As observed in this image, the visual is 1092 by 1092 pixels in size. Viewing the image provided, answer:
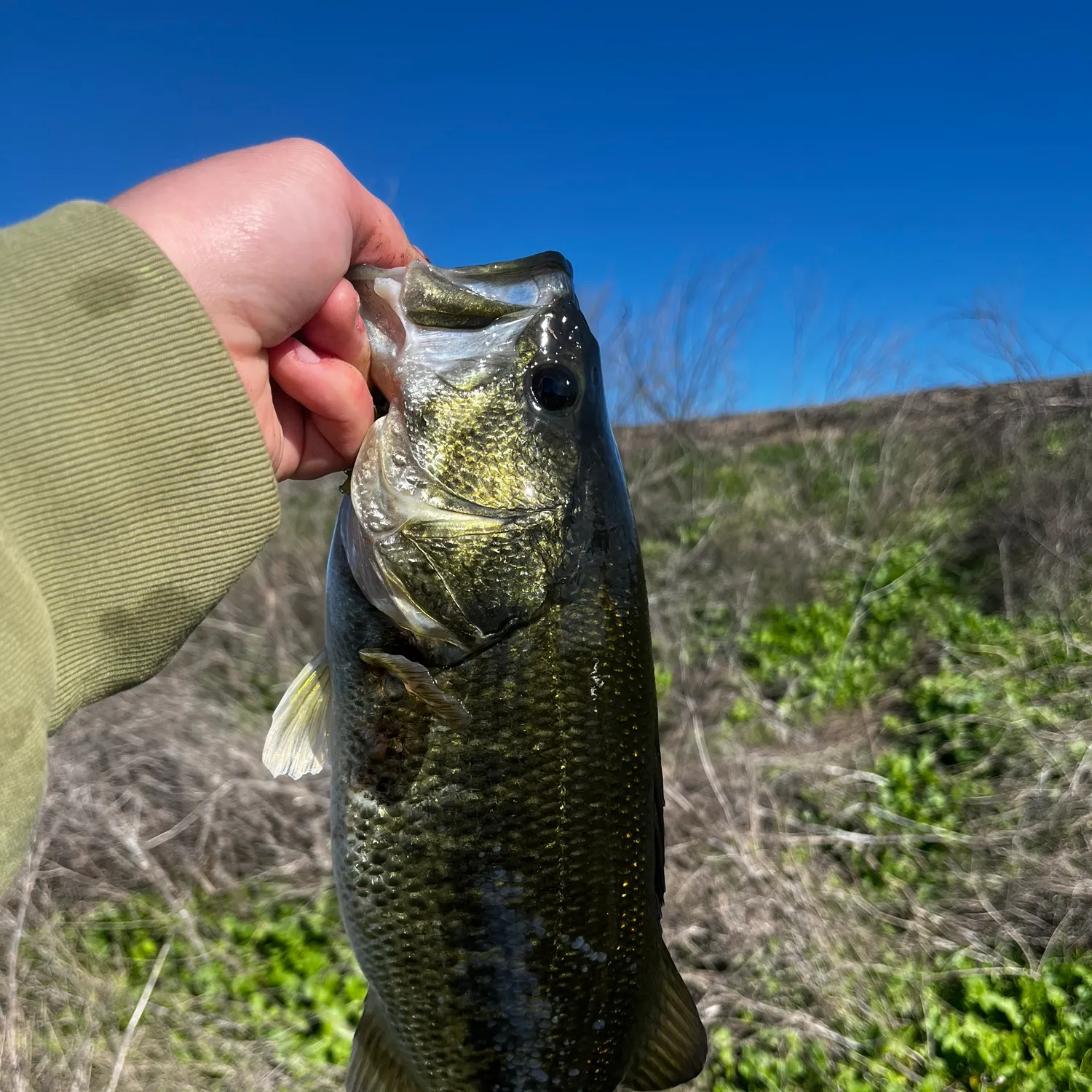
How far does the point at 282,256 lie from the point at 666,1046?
1.97 metres

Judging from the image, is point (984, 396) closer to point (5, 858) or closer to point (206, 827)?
point (206, 827)

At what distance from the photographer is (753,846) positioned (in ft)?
14.4

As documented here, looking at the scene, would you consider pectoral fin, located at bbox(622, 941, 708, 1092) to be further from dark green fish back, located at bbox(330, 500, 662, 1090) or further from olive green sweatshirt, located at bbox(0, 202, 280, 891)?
olive green sweatshirt, located at bbox(0, 202, 280, 891)

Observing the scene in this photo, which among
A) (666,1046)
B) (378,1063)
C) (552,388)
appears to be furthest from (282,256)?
(666,1046)

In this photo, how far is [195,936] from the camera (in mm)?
3979

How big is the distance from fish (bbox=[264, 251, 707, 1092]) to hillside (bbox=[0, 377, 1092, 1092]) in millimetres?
2449

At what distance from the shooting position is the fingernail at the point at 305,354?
187 cm

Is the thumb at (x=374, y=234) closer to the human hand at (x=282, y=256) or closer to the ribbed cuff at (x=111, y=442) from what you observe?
the human hand at (x=282, y=256)

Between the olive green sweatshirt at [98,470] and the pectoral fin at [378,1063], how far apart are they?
0.85 metres

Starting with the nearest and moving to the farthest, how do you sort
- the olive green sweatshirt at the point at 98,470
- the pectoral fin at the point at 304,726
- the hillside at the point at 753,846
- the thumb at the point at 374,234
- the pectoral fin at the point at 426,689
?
the olive green sweatshirt at the point at 98,470, the pectoral fin at the point at 426,689, the pectoral fin at the point at 304,726, the thumb at the point at 374,234, the hillside at the point at 753,846

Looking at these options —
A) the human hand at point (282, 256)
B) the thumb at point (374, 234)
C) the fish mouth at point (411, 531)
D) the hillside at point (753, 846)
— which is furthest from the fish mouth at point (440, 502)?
the hillside at point (753, 846)

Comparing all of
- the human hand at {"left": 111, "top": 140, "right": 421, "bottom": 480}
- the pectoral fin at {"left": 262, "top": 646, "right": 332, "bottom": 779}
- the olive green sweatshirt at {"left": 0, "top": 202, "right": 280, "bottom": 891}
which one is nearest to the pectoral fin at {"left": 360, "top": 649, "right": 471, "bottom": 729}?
the pectoral fin at {"left": 262, "top": 646, "right": 332, "bottom": 779}

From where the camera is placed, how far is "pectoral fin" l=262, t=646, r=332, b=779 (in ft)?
5.55

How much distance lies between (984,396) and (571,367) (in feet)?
28.9
